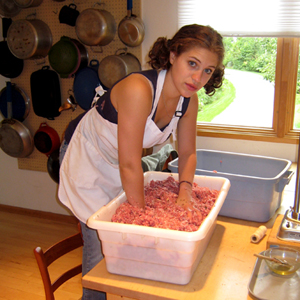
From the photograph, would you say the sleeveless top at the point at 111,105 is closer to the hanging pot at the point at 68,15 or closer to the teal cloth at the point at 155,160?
the teal cloth at the point at 155,160

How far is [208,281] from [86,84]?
196cm

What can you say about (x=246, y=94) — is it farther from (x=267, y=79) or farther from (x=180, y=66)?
(x=180, y=66)

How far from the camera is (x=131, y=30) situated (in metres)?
2.30

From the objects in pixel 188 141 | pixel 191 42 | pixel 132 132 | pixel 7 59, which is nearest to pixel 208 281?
pixel 132 132

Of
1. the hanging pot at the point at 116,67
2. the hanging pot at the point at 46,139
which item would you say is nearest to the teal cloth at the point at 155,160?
the hanging pot at the point at 116,67

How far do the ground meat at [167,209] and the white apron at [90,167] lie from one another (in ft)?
0.69

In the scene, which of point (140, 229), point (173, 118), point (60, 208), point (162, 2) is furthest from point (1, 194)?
point (140, 229)

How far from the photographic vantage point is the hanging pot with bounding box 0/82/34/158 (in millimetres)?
2910

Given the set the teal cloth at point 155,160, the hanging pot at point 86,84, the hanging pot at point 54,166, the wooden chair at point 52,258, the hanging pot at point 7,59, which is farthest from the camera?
the hanging pot at point 7,59

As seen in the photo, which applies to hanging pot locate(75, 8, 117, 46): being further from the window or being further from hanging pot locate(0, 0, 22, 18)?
hanging pot locate(0, 0, 22, 18)

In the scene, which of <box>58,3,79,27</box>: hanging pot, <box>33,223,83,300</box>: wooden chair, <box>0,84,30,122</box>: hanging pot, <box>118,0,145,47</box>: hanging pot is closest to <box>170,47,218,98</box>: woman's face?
<box>33,223,83,300</box>: wooden chair

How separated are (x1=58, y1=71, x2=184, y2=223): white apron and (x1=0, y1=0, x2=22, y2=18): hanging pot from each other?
189 cm

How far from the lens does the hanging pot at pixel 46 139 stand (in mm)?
2842

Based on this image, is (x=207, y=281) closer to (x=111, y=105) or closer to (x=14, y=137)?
(x=111, y=105)
